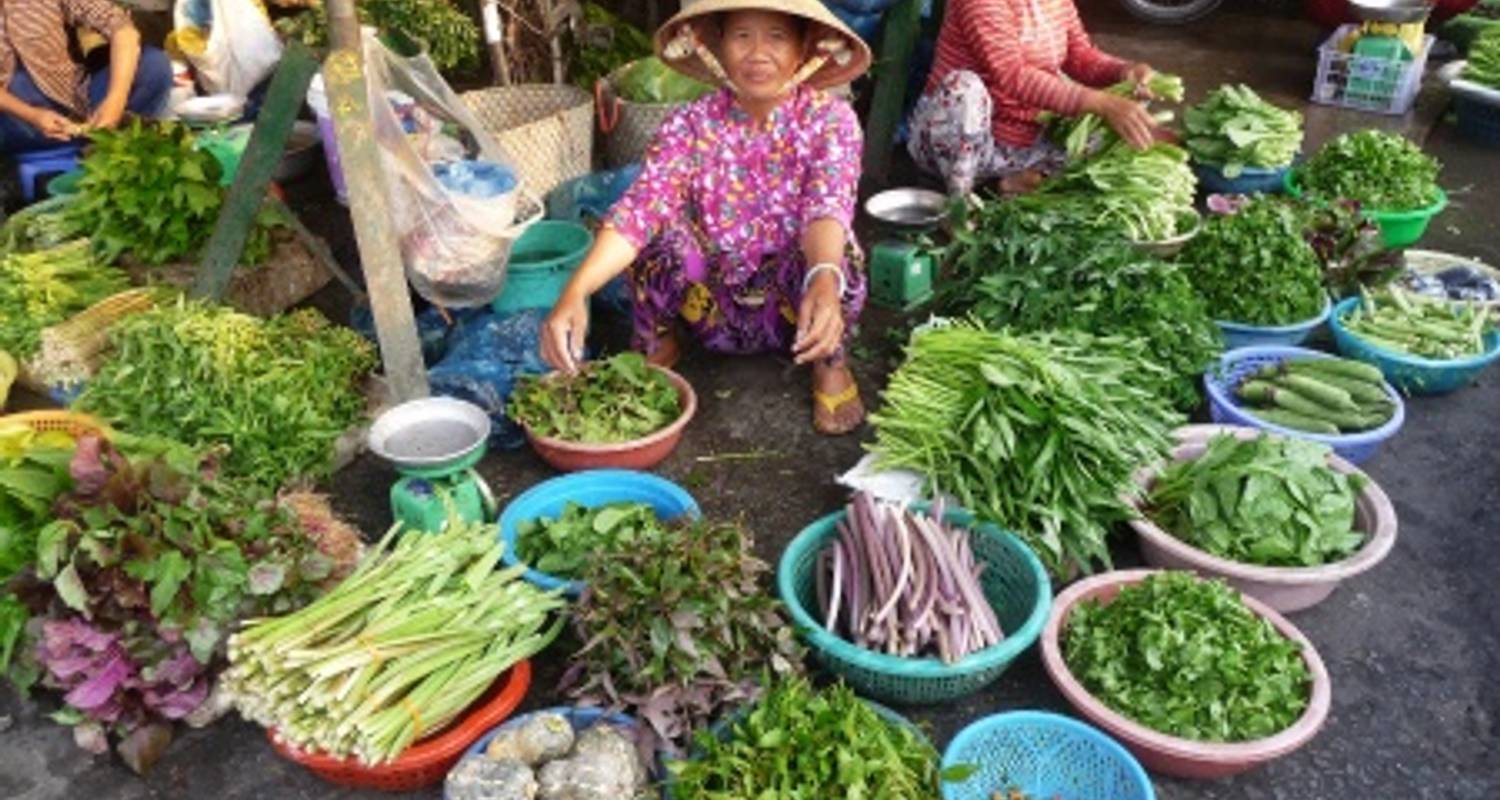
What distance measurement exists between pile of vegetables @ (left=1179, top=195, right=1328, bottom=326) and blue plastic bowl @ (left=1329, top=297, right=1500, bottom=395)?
0.51 feet

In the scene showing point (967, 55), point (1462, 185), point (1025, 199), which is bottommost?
point (1462, 185)

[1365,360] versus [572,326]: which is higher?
[572,326]

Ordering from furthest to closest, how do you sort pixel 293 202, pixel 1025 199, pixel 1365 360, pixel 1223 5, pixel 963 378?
pixel 1223 5
pixel 293 202
pixel 1025 199
pixel 1365 360
pixel 963 378

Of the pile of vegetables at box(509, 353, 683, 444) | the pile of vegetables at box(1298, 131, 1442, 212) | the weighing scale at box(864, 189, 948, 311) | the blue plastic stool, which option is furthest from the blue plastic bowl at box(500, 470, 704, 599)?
the blue plastic stool

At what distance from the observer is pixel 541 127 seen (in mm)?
4445

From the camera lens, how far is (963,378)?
122 inches

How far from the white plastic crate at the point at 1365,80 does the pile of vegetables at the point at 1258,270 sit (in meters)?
2.83

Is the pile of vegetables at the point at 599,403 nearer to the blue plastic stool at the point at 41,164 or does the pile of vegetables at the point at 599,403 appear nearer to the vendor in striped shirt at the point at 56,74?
the vendor in striped shirt at the point at 56,74

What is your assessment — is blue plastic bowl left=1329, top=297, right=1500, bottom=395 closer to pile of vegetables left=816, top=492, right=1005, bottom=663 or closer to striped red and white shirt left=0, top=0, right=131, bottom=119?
pile of vegetables left=816, top=492, right=1005, bottom=663

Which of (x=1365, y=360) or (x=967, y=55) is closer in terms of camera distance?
(x=1365, y=360)

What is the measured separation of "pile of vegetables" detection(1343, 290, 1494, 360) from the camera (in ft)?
12.2

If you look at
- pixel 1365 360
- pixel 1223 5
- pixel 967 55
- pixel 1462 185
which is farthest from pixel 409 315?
pixel 1223 5

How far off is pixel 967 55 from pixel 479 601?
10.5 feet

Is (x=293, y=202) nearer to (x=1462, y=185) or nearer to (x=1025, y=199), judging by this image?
(x=1025, y=199)
